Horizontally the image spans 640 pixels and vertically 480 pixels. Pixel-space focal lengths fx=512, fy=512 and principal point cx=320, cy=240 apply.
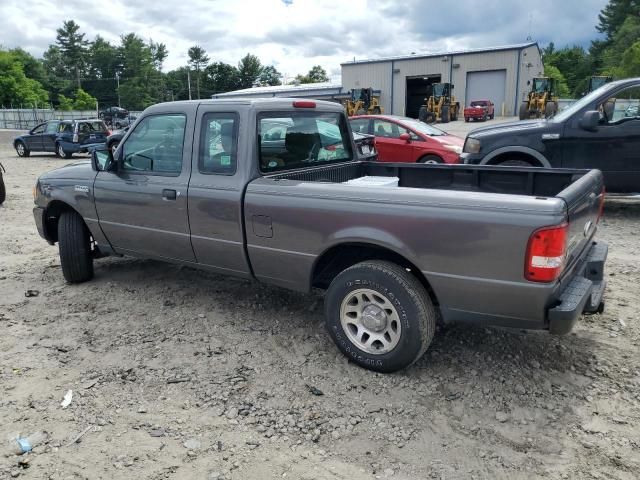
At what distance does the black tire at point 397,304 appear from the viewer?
320 centimetres

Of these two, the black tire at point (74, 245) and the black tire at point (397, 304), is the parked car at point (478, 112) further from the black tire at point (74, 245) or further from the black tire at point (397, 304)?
the black tire at point (397, 304)

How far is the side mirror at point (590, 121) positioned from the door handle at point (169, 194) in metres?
5.84

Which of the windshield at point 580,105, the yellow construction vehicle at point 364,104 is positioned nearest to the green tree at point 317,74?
the yellow construction vehicle at point 364,104

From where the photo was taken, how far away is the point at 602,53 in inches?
3605

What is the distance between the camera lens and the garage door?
4184 cm

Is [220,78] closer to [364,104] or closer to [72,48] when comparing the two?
[72,48]

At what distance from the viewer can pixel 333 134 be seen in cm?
488

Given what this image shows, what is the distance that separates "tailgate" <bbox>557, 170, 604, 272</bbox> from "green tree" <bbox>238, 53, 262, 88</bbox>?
10850 centimetres

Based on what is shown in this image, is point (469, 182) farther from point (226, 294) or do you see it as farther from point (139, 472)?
point (139, 472)

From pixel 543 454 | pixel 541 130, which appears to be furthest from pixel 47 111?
pixel 543 454

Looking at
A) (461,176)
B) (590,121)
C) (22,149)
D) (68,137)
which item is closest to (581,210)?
(461,176)

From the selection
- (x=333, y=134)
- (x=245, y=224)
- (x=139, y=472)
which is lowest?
(x=139, y=472)

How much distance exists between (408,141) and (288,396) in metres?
8.93

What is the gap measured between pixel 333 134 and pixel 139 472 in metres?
3.32
